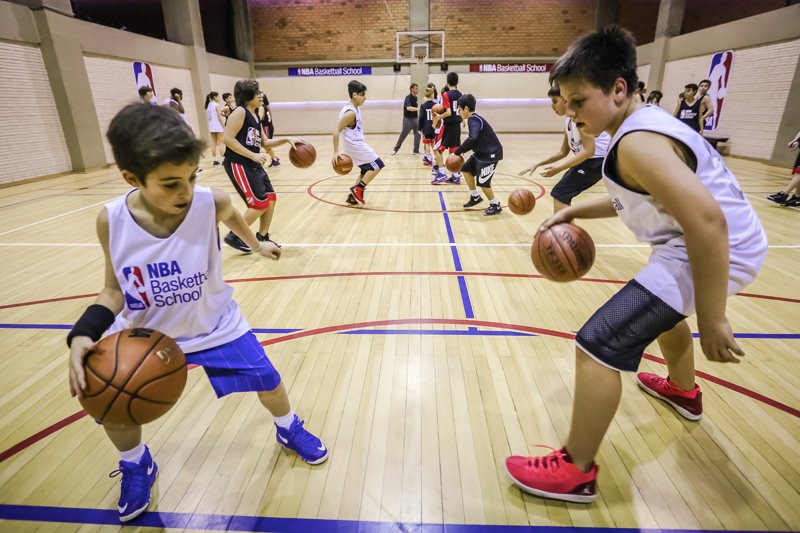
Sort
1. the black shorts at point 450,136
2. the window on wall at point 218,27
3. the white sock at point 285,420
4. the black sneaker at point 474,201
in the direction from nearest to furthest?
the white sock at point 285,420 < the black sneaker at point 474,201 < the black shorts at point 450,136 < the window on wall at point 218,27

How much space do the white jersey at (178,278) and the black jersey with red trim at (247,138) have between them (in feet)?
10.4

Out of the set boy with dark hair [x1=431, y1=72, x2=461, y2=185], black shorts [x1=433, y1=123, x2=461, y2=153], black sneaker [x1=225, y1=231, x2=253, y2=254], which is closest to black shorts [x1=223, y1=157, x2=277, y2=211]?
black sneaker [x1=225, y1=231, x2=253, y2=254]

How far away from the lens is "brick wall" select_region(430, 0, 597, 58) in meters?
17.7

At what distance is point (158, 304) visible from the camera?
5.47 ft

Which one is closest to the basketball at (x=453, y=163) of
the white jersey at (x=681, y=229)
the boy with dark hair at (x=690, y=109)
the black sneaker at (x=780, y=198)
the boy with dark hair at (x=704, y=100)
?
the black sneaker at (x=780, y=198)

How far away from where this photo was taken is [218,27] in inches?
689

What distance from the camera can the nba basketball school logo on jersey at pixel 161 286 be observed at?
1.61 metres

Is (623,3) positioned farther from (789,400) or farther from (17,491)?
(17,491)

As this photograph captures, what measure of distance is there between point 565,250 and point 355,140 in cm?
506

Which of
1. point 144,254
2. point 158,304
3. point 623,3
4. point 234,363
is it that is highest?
point 623,3

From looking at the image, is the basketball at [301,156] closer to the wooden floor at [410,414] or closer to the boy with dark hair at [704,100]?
the wooden floor at [410,414]

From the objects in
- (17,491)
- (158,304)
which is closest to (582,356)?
(158,304)

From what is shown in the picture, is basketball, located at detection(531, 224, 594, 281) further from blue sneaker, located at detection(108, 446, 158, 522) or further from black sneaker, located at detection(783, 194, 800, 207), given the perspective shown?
black sneaker, located at detection(783, 194, 800, 207)

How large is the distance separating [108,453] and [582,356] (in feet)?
7.10
